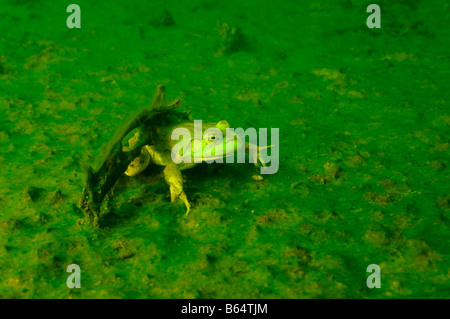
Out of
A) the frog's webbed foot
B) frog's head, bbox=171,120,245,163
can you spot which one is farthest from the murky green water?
frog's head, bbox=171,120,245,163

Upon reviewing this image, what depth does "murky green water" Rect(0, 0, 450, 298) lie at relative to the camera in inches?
110

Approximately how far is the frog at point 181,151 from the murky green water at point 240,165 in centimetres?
14

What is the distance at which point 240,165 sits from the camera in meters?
3.80

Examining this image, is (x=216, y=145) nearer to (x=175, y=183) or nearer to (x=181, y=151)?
(x=181, y=151)

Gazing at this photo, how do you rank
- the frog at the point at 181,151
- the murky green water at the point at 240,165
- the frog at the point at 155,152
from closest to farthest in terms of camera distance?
the murky green water at the point at 240,165, the frog at the point at 155,152, the frog at the point at 181,151

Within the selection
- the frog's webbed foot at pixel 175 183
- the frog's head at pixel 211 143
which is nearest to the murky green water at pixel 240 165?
the frog's webbed foot at pixel 175 183

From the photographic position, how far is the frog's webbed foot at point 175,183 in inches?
127

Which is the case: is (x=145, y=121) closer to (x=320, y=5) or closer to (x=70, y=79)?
(x=70, y=79)

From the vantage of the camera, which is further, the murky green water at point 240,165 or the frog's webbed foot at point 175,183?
the frog's webbed foot at point 175,183

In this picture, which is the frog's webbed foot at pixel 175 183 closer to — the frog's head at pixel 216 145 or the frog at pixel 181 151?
the frog at pixel 181 151

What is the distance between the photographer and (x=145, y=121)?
3309 mm

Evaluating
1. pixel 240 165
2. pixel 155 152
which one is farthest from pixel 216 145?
pixel 240 165

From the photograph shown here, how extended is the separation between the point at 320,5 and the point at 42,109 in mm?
4916
